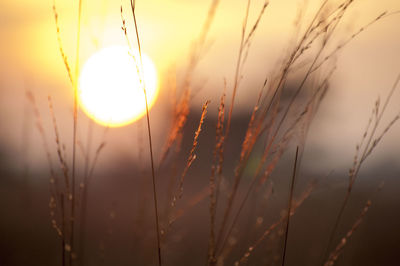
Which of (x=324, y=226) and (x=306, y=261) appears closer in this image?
(x=306, y=261)

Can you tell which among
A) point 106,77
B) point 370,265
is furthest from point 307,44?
point 370,265

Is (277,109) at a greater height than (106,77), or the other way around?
(106,77)

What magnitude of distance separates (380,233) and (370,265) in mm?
1322

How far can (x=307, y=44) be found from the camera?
1331 millimetres

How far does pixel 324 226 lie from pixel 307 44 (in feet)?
13.8

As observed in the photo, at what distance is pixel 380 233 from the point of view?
16.2 ft

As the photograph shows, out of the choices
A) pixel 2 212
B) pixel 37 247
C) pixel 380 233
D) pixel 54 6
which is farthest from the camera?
pixel 2 212

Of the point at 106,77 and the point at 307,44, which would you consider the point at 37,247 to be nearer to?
the point at 106,77

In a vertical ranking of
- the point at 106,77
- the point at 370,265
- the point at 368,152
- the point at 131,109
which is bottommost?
the point at 368,152

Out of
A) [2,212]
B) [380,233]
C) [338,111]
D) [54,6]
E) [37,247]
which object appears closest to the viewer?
[54,6]

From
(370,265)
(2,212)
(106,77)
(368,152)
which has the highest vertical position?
(2,212)

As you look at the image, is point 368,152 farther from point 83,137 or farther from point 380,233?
point 380,233

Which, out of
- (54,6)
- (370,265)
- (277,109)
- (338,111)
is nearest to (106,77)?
(54,6)

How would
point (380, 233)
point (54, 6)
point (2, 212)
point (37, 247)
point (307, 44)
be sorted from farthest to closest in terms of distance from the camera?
point (2, 212), point (380, 233), point (37, 247), point (54, 6), point (307, 44)
